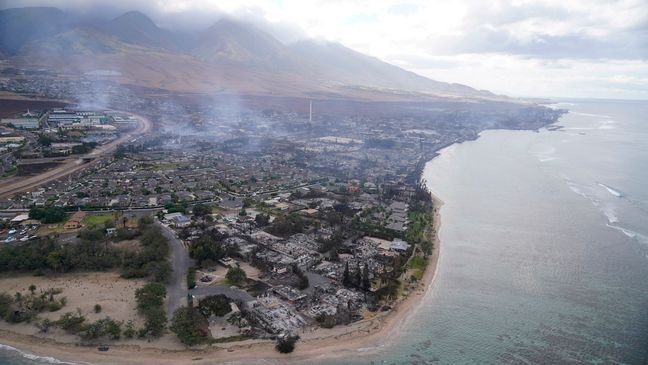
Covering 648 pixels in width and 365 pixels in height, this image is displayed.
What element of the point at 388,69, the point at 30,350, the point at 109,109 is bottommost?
the point at 30,350

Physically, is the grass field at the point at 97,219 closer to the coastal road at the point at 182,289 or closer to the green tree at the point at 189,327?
the coastal road at the point at 182,289

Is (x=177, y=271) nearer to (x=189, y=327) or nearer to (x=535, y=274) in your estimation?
(x=189, y=327)

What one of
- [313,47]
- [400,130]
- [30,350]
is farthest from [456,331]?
[313,47]

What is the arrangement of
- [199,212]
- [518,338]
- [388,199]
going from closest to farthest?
[518,338] < [199,212] < [388,199]

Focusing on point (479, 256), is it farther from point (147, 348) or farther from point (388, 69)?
point (388, 69)

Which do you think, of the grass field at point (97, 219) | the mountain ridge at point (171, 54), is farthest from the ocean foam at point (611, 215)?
the mountain ridge at point (171, 54)

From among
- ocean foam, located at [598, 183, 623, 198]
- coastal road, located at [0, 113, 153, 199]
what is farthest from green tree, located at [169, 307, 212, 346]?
ocean foam, located at [598, 183, 623, 198]

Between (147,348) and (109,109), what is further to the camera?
(109,109)
